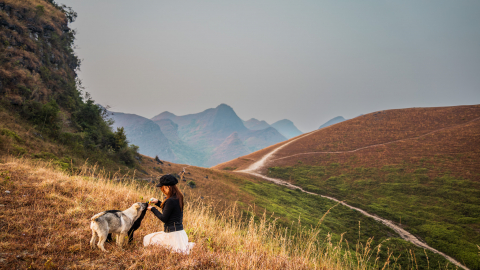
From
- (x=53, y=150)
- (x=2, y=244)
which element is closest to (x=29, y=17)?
(x=53, y=150)

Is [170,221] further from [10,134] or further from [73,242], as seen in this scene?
[10,134]

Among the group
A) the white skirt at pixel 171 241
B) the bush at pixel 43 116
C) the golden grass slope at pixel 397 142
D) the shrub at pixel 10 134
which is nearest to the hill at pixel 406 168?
the golden grass slope at pixel 397 142

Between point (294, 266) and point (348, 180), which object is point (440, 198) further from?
point (294, 266)

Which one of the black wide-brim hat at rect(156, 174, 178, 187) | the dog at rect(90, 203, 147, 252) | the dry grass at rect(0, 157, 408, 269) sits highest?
the black wide-brim hat at rect(156, 174, 178, 187)

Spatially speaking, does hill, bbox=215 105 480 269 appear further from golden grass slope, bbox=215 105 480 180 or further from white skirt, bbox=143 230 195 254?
white skirt, bbox=143 230 195 254

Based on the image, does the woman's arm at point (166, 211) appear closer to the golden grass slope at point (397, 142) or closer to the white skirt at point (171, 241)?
the white skirt at point (171, 241)

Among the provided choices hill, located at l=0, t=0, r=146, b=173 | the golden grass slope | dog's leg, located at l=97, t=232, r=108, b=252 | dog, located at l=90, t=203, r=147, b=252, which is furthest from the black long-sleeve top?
the golden grass slope

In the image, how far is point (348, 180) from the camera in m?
33.5

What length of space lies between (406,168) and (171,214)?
4204 cm

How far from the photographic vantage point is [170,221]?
→ 356cm

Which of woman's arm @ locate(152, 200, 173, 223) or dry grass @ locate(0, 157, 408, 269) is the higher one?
woman's arm @ locate(152, 200, 173, 223)

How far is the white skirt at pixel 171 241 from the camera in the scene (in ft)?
11.4

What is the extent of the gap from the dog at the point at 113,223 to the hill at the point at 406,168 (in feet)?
63.9

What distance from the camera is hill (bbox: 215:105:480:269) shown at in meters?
19.6
